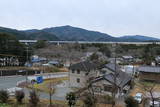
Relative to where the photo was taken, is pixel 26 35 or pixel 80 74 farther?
pixel 26 35

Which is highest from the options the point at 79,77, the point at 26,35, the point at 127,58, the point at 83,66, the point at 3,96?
the point at 26,35

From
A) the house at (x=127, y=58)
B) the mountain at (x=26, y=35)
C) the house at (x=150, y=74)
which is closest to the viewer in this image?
the house at (x=150, y=74)

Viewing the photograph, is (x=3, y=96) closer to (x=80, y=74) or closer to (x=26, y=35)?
(x=80, y=74)

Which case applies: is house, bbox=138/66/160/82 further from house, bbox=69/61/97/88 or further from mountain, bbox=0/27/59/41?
mountain, bbox=0/27/59/41

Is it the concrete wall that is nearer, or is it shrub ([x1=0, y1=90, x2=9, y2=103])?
shrub ([x1=0, y1=90, x2=9, y2=103])

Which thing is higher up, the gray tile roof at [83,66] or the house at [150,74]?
the gray tile roof at [83,66]

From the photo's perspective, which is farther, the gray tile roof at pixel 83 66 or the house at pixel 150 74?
the house at pixel 150 74

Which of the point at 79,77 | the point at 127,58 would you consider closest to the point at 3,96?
the point at 79,77

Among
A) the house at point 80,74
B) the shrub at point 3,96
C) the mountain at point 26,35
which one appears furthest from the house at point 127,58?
the mountain at point 26,35

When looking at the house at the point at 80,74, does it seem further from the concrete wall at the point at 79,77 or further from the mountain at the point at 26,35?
the mountain at the point at 26,35

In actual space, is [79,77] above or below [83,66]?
below

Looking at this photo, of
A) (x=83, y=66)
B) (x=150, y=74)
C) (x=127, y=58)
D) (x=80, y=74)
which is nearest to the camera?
(x=80, y=74)

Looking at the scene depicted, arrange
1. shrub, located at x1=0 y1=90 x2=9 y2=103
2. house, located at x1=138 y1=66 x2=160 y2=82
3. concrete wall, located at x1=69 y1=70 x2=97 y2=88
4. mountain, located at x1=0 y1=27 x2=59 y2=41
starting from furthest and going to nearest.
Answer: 1. mountain, located at x1=0 y1=27 x2=59 y2=41
2. house, located at x1=138 y1=66 x2=160 y2=82
3. concrete wall, located at x1=69 y1=70 x2=97 y2=88
4. shrub, located at x1=0 y1=90 x2=9 y2=103

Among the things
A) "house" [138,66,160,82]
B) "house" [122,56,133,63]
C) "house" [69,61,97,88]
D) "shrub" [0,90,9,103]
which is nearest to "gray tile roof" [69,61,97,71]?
"house" [69,61,97,88]
